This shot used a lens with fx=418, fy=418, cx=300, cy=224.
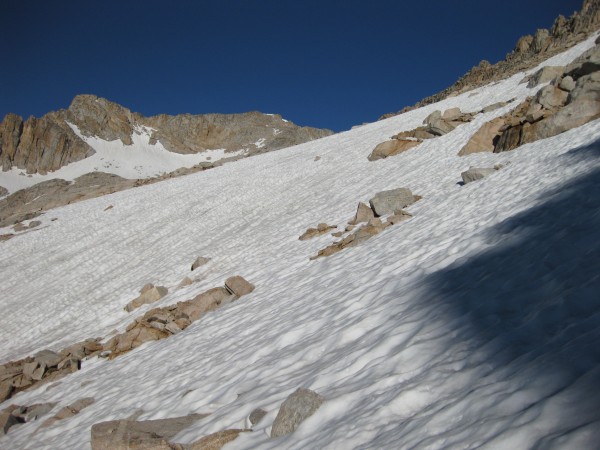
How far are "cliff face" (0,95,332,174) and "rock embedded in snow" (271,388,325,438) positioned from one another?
10391 cm

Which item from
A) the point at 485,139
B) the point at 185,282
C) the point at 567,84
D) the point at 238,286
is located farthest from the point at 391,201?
the point at 567,84

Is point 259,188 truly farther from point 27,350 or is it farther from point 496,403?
point 496,403

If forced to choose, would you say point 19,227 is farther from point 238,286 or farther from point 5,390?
point 238,286

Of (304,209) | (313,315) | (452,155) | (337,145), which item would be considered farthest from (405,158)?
(313,315)

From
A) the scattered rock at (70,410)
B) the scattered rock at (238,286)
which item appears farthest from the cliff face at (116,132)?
the scattered rock at (70,410)

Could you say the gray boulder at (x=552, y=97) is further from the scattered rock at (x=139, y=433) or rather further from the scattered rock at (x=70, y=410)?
the scattered rock at (x=70, y=410)

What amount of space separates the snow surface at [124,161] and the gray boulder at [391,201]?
94.4 meters

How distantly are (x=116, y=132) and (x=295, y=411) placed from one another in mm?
123791

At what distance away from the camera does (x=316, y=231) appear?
14.1 meters

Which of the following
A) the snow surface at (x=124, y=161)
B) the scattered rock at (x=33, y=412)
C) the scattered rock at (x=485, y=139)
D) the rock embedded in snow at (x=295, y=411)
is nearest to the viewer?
the rock embedded in snow at (x=295, y=411)

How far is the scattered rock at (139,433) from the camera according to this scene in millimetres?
4210

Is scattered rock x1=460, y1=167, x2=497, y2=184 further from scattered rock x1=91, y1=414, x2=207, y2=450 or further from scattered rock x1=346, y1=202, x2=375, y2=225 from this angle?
scattered rock x1=91, y1=414, x2=207, y2=450

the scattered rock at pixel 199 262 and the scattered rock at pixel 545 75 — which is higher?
the scattered rock at pixel 545 75

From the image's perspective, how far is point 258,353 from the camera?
625 centimetres
